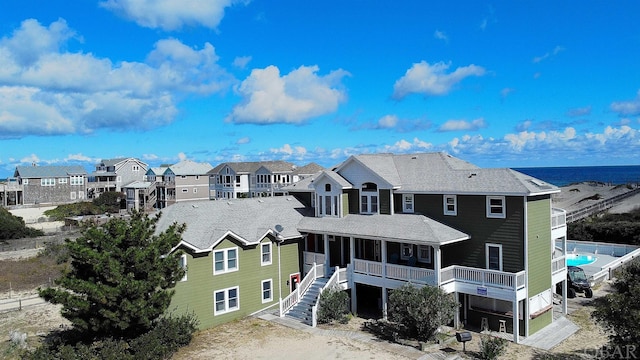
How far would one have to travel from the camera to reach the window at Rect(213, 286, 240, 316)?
24.0m

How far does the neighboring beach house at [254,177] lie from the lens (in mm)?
66625

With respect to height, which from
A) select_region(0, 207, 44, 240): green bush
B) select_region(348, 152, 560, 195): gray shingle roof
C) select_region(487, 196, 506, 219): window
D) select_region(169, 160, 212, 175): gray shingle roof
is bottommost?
select_region(0, 207, 44, 240): green bush

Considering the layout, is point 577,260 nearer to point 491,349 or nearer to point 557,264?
point 557,264

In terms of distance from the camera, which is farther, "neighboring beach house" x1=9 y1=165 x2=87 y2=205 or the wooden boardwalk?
"neighboring beach house" x1=9 y1=165 x2=87 y2=205

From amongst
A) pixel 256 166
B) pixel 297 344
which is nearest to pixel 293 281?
pixel 297 344

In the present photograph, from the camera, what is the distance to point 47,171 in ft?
306

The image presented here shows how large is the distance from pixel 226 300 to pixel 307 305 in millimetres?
4161

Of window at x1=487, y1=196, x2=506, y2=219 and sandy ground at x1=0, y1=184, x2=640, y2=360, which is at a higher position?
window at x1=487, y1=196, x2=506, y2=219

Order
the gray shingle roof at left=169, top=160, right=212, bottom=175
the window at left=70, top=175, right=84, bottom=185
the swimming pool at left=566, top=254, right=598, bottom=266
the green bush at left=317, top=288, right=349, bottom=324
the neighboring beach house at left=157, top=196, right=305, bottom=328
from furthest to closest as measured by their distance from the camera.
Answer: the window at left=70, top=175, right=84, bottom=185 → the gray shingle roof at left=169, top=160, right=212, bottom=175 → the swimming pool at left=566, top=254, right=598, bottom=266 → the neighboring beach house at left=157, top=196, right=305, bottom=328 → the green bush at left=317, top=288, right=349, bottom=324

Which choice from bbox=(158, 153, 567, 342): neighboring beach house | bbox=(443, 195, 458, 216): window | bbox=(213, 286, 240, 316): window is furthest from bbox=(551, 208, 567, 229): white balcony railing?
bbox=(213, 286, 240, 316): window

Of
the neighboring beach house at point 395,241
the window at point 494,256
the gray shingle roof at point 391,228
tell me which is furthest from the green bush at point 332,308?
the window at point 494,256

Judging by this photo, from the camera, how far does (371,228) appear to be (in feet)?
80.9

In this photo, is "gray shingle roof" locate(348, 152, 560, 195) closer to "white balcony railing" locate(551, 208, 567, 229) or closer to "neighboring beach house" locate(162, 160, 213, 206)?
"white balcony railing" locate(551, 208, 567, 229)

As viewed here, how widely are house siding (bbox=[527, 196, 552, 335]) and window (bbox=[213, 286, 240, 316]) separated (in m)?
14.2
